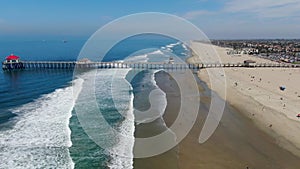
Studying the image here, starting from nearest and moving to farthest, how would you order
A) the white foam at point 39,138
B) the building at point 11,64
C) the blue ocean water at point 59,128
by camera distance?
the white foam at point 39,138, the blue ocean water at point 59,128, the building at point 11,64

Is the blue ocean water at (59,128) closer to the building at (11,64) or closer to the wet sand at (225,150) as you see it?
the wet sand at (225,150)

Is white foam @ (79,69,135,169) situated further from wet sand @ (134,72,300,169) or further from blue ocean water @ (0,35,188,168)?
wet sand @ (134,72,300,169)

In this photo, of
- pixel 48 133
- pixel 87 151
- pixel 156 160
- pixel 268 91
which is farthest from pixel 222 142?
pixel 268 91

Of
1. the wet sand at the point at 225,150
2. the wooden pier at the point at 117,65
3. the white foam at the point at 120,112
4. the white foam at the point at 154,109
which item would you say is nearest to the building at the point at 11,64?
the wooden pier at the point at 117,65

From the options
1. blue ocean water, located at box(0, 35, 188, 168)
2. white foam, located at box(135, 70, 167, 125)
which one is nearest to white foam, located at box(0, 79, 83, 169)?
blue ocean water, located at box(0, 35, 188, 168)

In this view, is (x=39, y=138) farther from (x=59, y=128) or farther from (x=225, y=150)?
(x=225, y=150)

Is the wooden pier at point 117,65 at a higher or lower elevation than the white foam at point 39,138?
higher

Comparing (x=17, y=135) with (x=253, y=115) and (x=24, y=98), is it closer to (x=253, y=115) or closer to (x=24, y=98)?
(x=24, y=98)
